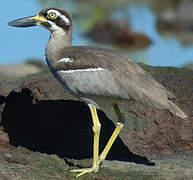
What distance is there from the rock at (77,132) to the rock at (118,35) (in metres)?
11.1

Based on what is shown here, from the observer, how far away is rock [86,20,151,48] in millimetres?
20109

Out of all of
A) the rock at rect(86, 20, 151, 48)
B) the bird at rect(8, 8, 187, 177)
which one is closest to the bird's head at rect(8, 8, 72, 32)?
the bird at rect(8, 8, 187, 177)

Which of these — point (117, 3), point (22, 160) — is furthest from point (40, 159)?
point (117, 3)

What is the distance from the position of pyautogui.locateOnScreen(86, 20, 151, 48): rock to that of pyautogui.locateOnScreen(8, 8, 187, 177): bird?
12.1m

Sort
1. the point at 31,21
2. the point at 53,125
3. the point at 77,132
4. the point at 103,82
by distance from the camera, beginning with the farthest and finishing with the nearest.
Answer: the point at 53,125
the point at 77,132
the point at 31,21
the point at 103,82

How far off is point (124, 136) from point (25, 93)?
1466 mm

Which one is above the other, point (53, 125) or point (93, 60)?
point (93, 60)

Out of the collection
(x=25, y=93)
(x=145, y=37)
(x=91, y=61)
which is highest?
(x=91, y=61)

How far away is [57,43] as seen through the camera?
7.93 m

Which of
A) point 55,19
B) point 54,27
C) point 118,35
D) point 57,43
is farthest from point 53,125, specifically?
point 118,35

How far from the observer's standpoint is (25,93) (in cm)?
878

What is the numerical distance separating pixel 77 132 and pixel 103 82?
1.27 m

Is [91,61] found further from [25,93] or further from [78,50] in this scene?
[25,93]

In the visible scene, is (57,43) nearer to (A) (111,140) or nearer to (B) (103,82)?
(B) (103,82)
